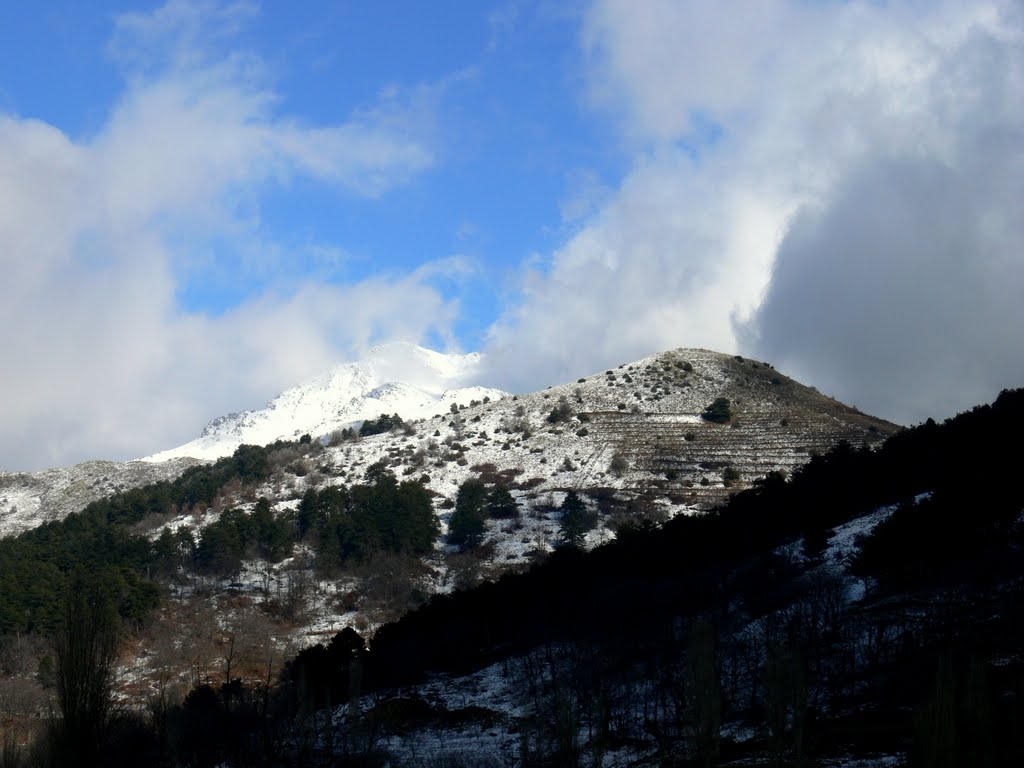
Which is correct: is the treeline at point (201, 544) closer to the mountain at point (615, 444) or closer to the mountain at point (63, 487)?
the mountain at point (615, 444)

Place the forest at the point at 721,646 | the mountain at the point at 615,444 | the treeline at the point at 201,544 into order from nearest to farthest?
the forest at the point at 721,646 → the treeline at the point at 201,544 → the mountain at the point at 615,444

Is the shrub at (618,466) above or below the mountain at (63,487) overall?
below

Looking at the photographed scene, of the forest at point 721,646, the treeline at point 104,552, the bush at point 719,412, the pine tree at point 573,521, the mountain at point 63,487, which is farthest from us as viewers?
the mountain at point 63,487

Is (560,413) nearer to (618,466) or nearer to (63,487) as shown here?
(618,466)

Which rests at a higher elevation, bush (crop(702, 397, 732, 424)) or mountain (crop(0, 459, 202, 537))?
mountain (crop(0, 459, 202, 537))

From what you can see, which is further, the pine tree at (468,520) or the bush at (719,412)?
the bush at (719,412)

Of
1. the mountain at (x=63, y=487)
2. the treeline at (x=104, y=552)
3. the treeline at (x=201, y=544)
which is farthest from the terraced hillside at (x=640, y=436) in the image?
the mountain at (x=63, y=487)

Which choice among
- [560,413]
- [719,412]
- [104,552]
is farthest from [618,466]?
[104,552]

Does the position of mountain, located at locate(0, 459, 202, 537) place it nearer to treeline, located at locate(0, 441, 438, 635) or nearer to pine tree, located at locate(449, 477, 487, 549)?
treeline, located at locate(0, 441, 438, 635)

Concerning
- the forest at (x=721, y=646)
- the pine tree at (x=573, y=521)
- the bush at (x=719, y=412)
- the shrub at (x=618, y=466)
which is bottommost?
the forest at (x=721, y=646)

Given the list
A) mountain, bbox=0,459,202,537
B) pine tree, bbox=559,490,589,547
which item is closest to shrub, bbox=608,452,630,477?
pine tree, bbox=559,490,589,547

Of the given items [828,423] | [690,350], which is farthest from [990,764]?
[690,350]

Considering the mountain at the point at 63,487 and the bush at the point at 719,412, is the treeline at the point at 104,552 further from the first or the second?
the bush at the point at 719,412

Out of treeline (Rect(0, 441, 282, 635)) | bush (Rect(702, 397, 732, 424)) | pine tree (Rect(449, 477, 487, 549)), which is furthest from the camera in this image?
bush (Rect(702, 397, 732, 424))
